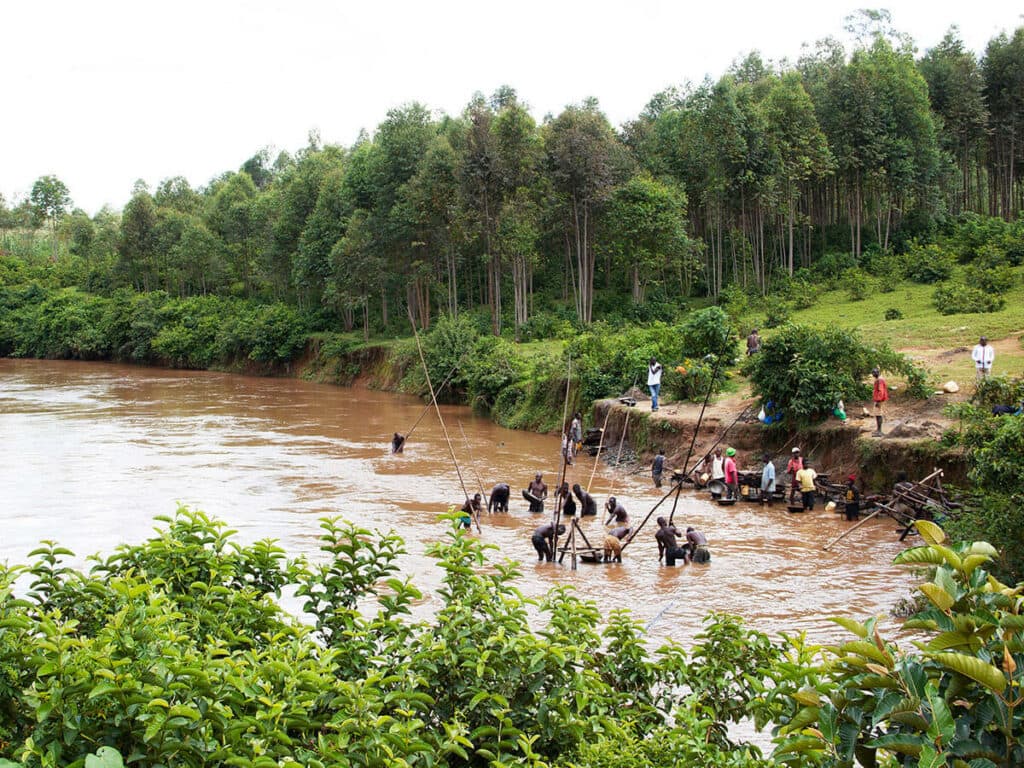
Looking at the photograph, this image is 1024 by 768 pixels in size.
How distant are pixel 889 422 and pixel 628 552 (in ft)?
23.9

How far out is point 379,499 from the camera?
847 inches

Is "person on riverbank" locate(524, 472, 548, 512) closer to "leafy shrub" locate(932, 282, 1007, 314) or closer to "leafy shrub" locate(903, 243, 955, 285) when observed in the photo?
"leafy shrub" locate(932, 282, 1007, 314)

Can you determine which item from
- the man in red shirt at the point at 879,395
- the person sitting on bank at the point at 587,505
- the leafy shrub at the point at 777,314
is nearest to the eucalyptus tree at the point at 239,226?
the leafy shrub at the point at 777,314

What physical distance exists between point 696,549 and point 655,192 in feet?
95.4

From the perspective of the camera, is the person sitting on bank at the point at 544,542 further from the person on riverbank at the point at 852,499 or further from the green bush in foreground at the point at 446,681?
the green bush in foreground at the point at 446,681

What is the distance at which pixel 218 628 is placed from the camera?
618 cm

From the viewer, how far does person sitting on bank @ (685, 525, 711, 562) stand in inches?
627

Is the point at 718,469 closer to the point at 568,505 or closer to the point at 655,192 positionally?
the point at 568,505

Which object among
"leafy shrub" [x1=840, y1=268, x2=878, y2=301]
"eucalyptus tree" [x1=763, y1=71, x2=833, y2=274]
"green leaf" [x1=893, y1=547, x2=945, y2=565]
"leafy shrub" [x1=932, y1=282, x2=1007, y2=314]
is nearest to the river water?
"green leaf" [x1=893, y1=547, x2=945, y2=565]

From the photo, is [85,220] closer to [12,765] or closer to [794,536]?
[794,536]

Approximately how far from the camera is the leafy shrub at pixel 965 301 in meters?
31.5

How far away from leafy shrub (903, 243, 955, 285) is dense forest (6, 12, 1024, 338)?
279 centimetres

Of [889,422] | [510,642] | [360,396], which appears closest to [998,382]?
[889,422]

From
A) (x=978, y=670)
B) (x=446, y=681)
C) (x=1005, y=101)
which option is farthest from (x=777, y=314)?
(x=978, y=670)
